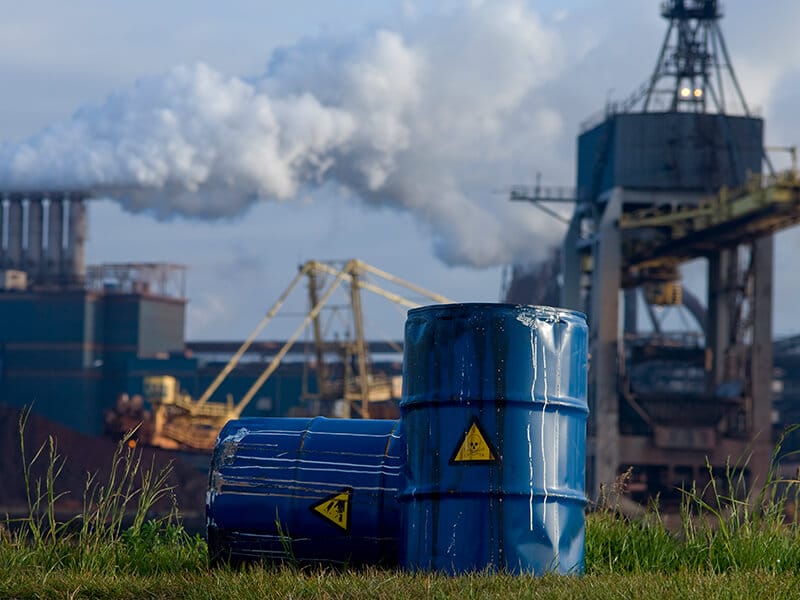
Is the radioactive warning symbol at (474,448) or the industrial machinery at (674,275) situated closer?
the radioactive warning symbol at (474,448)

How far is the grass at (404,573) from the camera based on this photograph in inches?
272

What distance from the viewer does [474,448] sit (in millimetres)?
7809

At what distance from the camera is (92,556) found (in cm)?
856

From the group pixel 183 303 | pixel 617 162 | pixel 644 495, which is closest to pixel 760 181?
pixel 617 162

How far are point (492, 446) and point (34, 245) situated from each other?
310ft

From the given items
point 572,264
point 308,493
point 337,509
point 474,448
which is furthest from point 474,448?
point 572,264

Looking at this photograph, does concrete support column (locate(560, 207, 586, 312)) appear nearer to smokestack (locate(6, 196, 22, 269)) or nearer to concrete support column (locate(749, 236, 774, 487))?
concrete support column (locate(749, 236, 774, 487))

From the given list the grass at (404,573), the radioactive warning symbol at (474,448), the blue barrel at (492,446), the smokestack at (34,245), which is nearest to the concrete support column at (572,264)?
the smokestack at (34,245)

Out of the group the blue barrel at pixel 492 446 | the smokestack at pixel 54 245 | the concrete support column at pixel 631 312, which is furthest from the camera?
the concrete support column at pixel 631 312

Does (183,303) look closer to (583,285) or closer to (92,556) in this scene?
(583,285)

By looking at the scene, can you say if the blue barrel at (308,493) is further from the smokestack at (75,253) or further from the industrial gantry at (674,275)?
the smokestack at (75,253)

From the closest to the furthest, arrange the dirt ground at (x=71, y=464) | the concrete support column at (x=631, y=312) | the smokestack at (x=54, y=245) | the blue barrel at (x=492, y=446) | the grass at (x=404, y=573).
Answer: the grass at (x=404, y=573) → the blue barrel at (x=492, y=446) → the dirt ground at (x=71, y=464) → the smokestack at (x=54, y=245) → the concrete support column at (x=631, y=312)

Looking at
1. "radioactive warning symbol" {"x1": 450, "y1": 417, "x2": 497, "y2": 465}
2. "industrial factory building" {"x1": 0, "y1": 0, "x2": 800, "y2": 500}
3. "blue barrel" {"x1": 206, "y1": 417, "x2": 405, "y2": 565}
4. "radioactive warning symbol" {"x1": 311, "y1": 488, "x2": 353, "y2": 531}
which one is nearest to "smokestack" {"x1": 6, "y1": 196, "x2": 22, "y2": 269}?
"industrial factory building" {"x1": 0, "y1": 0, "x2": 800, "y2": 500}

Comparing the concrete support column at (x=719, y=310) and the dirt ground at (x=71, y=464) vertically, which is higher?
the concrete support column at (x=719, y=310)
